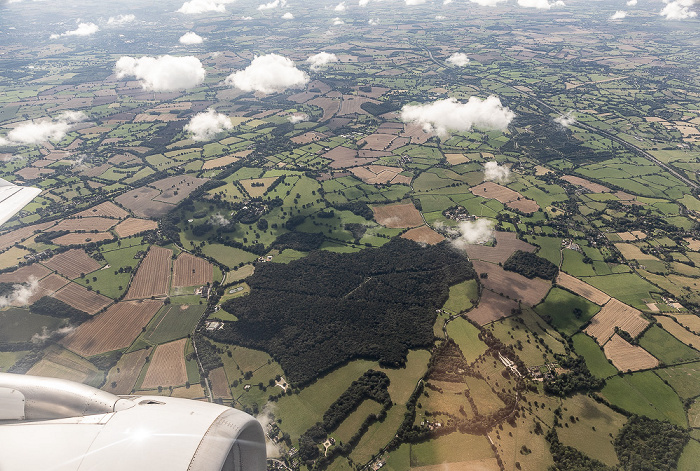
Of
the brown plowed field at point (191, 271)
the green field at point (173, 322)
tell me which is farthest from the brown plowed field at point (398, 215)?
the green field at point (173, 322)

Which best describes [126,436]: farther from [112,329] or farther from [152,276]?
[152,276]

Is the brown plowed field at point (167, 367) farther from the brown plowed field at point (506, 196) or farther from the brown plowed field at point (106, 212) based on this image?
the brown plowed field at point (506, 196)

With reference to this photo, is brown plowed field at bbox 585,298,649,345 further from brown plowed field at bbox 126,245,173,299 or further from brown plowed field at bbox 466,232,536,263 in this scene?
brown plowed field at bbox 126,245,173,299

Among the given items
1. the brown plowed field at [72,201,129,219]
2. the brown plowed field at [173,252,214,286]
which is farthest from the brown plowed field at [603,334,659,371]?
the brown plowed field at [72,201,129,219]

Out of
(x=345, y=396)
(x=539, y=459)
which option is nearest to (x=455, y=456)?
(x=539, y=459)

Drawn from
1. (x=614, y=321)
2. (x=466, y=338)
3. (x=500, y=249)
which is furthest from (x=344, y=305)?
(x=614, y=321)

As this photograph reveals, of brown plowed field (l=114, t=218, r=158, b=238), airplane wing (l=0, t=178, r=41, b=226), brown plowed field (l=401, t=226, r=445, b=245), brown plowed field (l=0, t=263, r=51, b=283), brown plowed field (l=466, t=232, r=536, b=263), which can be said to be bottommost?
brown plowed field (l=466, t=232, r=536, b=263)

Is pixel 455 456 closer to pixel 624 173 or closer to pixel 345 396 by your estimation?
pixel 345 396
